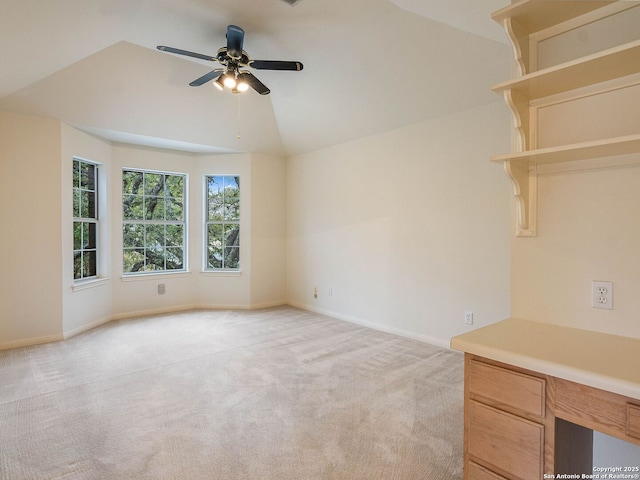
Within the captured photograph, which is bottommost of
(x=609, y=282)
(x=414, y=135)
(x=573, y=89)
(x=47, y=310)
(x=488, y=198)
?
(x=47, y=310)

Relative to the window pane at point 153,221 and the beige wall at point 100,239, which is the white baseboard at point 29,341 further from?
the window pane at point 153,221

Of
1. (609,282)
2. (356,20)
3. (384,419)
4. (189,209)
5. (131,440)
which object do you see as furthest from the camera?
(189,209)

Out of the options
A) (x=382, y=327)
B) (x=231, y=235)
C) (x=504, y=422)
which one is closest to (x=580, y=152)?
A: (x=504, y=422)

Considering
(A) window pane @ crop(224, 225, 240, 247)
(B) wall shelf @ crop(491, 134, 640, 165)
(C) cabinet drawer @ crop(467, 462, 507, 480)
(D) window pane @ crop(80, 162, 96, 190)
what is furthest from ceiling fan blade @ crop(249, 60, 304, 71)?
(A) window pane @ crop(224, 225, 240, 247)

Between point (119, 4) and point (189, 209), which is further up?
point (119, 4)

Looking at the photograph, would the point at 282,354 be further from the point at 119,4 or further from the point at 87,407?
the point at 119,4

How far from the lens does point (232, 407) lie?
2609mm

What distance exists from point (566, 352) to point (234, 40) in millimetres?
2904

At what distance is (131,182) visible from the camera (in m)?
5.34

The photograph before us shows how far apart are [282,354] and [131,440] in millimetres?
1700

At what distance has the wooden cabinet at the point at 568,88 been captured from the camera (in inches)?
54.2

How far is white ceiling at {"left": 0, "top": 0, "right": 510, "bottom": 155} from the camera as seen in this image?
9.34ft

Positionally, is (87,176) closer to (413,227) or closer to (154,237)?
(154,237)

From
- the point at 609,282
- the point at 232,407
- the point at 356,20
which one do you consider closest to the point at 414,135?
the point at 356,20
